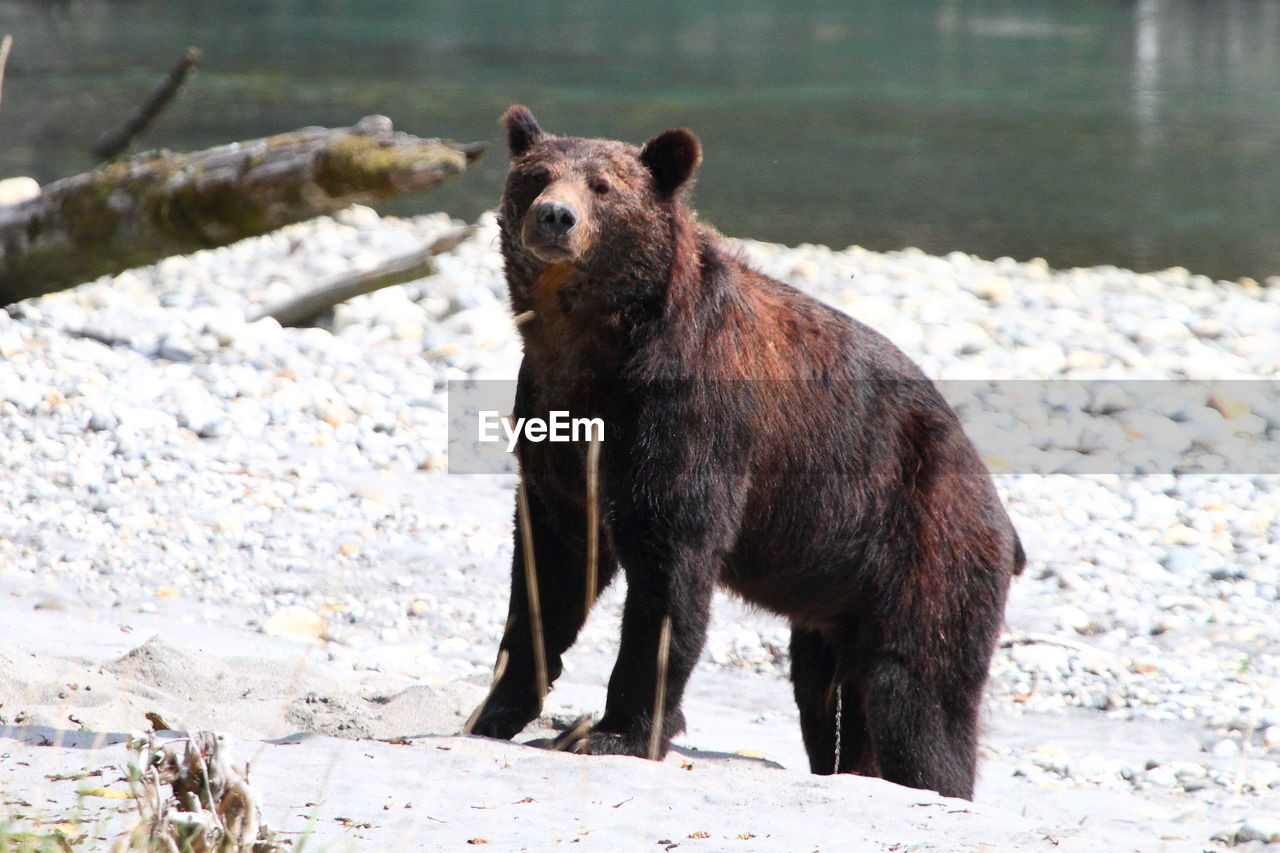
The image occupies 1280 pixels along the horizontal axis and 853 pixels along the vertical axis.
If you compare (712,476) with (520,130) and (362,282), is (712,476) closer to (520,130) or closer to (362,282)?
(520,130)

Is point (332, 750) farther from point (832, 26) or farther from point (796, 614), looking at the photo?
point (832, 26)

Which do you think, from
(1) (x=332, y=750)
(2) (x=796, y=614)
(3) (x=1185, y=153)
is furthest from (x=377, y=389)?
(3) (x=1185, y=153)

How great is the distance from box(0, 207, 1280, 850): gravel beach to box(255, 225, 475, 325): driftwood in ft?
0.92

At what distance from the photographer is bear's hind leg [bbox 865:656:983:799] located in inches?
158

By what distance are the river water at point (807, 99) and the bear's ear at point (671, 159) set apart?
453 inches

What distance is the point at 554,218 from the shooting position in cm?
363

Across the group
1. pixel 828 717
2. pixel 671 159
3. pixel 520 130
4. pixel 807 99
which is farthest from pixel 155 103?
pixel 807 99

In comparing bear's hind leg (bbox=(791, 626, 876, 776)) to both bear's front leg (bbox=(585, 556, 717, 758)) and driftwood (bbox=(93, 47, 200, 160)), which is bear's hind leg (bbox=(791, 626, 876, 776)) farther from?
driftwood (bbox=(93, 47, 200, 160))

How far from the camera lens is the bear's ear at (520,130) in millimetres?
4156

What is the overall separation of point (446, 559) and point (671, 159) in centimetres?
269

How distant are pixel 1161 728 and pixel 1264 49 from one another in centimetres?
3188

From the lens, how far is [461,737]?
142 inches

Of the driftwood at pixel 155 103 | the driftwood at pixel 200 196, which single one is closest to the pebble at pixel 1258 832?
the driftwood at pixel 200 196

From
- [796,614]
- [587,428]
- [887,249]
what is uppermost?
[587,428]
